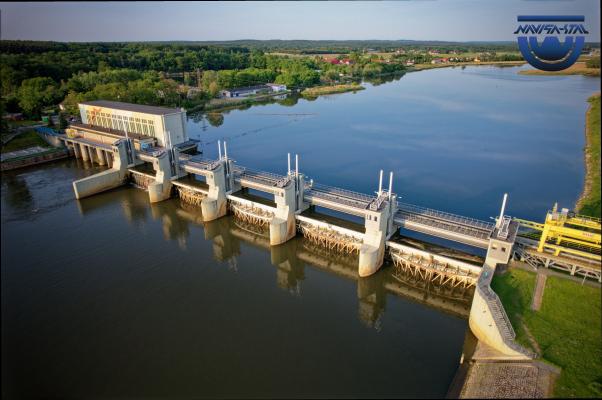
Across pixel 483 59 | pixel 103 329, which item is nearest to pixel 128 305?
pixel 103 329

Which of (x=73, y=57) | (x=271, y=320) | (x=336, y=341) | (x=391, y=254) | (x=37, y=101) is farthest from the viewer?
(x=73, y=57)

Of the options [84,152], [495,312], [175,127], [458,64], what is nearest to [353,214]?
[495,312]

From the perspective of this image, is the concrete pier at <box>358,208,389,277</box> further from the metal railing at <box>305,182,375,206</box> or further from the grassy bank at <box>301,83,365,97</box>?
the grassy bank at <box>301,83,365,97</box>

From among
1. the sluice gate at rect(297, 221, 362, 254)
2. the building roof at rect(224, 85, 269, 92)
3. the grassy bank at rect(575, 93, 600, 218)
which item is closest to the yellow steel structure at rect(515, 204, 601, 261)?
the grassy bank at rect(575, 93, 600, 218)

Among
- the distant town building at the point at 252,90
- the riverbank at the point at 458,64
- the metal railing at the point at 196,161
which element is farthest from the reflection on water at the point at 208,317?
the riverbank at the point at 458,64

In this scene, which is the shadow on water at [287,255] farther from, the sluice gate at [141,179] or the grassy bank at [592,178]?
the grassy bank at [592,178]

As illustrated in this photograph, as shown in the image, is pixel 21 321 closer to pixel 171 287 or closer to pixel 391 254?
pixel 171 287
